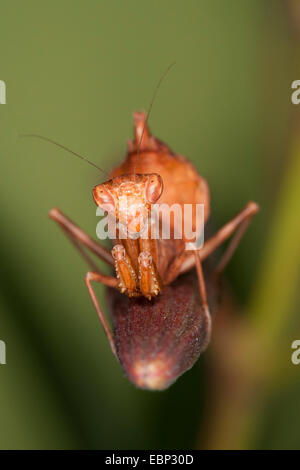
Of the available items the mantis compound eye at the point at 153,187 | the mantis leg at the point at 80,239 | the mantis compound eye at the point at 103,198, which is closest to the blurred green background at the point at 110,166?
the mantis leg at the point at 80,239

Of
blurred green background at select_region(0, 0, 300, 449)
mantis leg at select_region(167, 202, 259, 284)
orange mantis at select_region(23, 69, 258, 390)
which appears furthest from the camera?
mantis leg at select_region(167, 202, 259, 284)

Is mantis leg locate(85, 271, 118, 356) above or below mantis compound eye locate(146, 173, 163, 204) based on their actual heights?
below

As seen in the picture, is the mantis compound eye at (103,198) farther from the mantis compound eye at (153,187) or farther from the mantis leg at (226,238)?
the mantis leg at (226,238)

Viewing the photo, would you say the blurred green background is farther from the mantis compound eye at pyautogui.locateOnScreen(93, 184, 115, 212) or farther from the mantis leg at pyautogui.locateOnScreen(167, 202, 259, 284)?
the mantis compound eye at pyautogui.locateOnScreen(93, 184, 115, 212)

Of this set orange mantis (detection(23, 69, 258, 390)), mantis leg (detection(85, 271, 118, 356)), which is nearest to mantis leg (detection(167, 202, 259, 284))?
orange mantis (detection(23, 69, 258, 390))

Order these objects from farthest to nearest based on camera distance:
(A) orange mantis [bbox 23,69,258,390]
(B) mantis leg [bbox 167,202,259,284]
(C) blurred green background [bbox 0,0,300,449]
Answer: (B) mantis leg [bbox 167,202,259,284]
(C) blurred green background [bbox 0,0,300,449]
(A) orange mantis [bbox 23,69,258,390]

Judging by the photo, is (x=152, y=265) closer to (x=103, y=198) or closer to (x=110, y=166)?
(x=103, y=198)

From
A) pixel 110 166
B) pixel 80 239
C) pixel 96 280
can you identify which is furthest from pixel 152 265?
pixel 110 166
